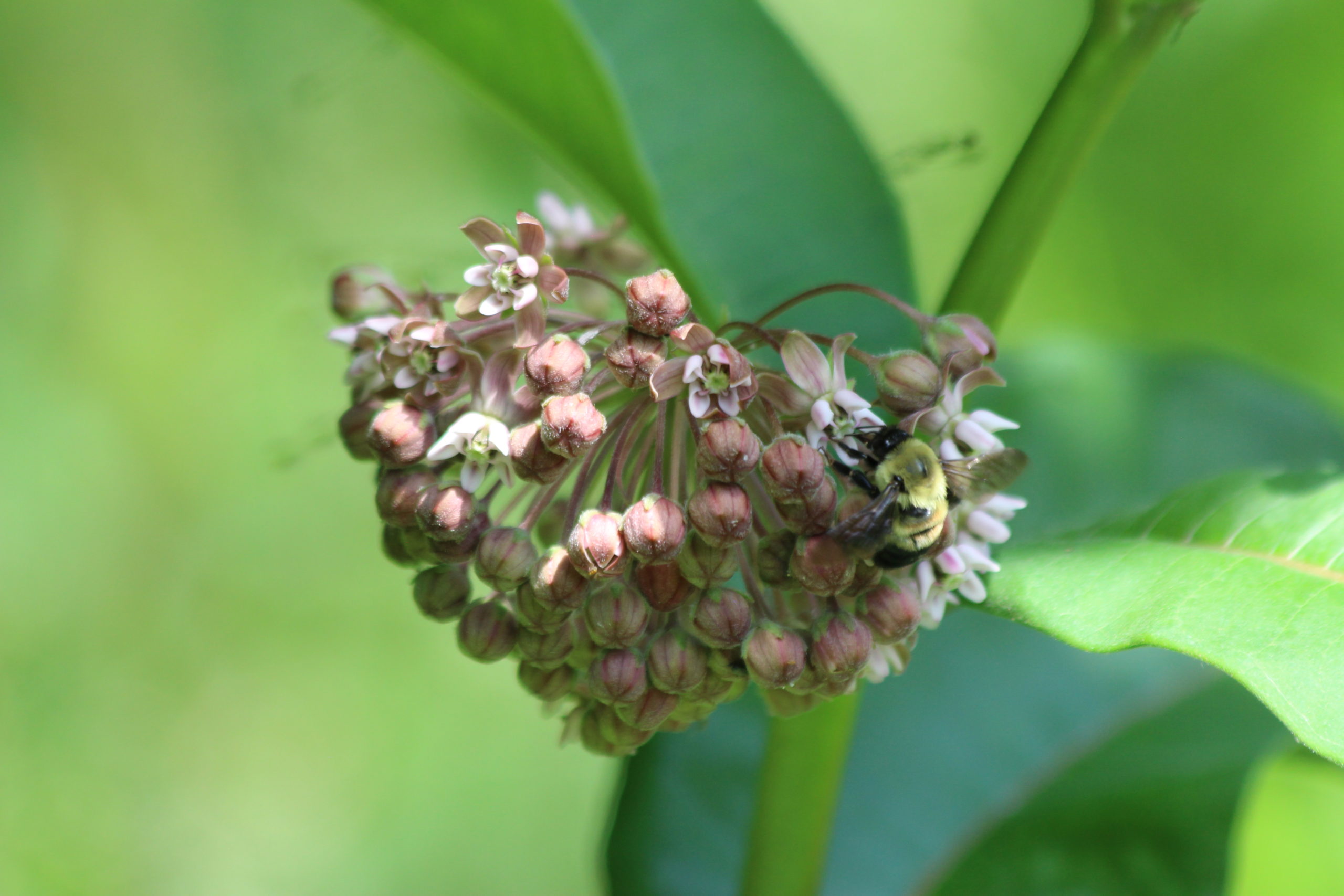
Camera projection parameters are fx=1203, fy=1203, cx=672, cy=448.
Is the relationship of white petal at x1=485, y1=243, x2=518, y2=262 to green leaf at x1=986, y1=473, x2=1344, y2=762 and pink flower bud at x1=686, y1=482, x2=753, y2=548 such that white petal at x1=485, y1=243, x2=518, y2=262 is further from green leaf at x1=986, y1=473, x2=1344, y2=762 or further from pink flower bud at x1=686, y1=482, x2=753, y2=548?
green leaf at x1=986, y1=473, x2=1344, y2=762

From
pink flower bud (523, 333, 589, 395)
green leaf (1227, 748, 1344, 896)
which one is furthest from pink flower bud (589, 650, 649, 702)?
green leaf (1227, 748, 1344, 896)

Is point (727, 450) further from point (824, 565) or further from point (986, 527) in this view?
point (986, 527)

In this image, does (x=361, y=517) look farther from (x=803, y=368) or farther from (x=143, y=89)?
(x=803, y=368)

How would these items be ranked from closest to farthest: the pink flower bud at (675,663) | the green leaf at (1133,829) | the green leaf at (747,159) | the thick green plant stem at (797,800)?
the pink flower bud at (675,663) < the thick green plant stem at (797,800) < the green leaf at (747,159) < the green leaf at (1133,829)

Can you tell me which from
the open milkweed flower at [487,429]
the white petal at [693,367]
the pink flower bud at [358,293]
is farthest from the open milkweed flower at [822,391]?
the pink flower bud at [358,293]

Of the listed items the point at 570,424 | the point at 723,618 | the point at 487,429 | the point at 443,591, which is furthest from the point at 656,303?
the point at 443,591

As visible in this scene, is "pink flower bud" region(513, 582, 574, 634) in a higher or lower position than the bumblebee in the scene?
higher

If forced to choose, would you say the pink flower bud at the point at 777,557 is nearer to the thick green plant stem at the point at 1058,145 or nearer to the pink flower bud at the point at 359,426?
the thick green plant stem at the point at 1058,145
